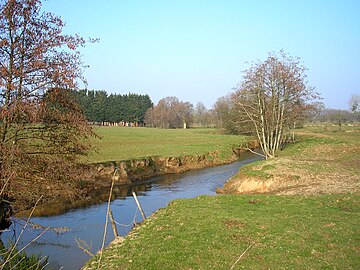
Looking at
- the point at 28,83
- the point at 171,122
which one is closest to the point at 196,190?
the point at 28,83

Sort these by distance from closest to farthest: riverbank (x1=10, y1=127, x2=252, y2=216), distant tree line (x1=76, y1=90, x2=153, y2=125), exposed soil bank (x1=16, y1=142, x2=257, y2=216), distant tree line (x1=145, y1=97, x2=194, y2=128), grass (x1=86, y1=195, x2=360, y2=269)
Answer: grass (x1=86, y1=195, x2=360, y2=269)
riverbank (x1=10, y1=127, x2=252, y2=216)
exposed soil bank (x1=16, y1=142, x2=257, y2=216)
distant tree line (x1=76, y1=90, x2=153, y2=125)
distant tree line (x1=145, y1=97, x2=194, y2=128)

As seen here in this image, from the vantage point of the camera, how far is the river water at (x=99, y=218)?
43.5ft

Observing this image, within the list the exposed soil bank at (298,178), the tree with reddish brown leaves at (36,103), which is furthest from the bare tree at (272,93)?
the tree with reddish brown leaves at (36,103)

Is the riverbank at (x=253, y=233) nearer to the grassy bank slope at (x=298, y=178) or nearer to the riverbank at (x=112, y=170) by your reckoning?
the grassy bank slope at (x=298, y=178)

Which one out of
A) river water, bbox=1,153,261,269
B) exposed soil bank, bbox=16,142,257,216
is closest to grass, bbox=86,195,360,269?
river water, bbox=1,153,261,269

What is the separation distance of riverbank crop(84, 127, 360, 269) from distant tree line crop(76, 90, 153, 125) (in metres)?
106

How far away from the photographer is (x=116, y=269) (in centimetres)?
941

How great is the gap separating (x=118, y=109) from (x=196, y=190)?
348 feet

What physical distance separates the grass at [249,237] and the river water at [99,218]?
2.31 metres

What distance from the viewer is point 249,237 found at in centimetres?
1084

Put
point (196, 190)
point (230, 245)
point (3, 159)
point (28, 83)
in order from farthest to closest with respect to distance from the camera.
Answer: point (196, 190), point (28, 83), point (3, 159), point (230, 245)

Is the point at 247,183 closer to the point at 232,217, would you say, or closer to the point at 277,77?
the point at 232,217

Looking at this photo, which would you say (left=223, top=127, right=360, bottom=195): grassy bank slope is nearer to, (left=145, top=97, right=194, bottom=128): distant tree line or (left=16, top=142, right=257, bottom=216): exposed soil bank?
(left=16, top=142, right=257, bottom=216): exposed soil bank

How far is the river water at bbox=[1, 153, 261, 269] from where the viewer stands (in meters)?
13.2
